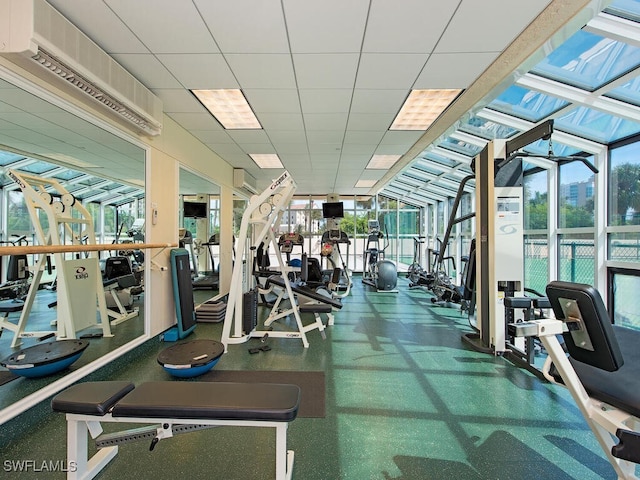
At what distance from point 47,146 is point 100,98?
6.64 feet

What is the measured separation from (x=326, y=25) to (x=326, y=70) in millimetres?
567

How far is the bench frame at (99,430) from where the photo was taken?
1.25 metres

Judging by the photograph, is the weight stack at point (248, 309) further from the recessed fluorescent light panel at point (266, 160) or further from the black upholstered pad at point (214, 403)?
the recessed fluorescent light panel at point (266, 160)

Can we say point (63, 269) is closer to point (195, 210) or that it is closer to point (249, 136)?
point (249, 136)

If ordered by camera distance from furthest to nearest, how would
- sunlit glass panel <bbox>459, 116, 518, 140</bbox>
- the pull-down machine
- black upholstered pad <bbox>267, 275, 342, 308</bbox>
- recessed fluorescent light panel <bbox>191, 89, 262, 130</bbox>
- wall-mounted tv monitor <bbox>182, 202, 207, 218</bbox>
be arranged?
wall-mounted tv monitor <bbox>182, 202, 207, 218</bbox>, sunlit glass panel <bbox>459, 116, 518, 140</bbox>, black upholstered pad <bbox>267, 275, 342, 308</bbox>, the pull-down machine, recessed fluorescent light panel <bbox>191, 89, 262, 130</bbox>

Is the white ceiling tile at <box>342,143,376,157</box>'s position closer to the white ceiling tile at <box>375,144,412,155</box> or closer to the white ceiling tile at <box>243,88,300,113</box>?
the white ceiling tile at <box>375,144,412,155</box>

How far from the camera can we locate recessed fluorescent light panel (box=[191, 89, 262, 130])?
10.4 ft

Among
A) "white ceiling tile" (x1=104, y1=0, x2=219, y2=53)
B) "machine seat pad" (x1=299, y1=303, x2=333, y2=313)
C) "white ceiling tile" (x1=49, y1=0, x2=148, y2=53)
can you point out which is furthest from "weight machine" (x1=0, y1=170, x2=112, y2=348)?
"machine seat pad" (x1=299, y1=303, x2=333, y2=313)

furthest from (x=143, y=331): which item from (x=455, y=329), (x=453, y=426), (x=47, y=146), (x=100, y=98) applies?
(x=455, y=329)

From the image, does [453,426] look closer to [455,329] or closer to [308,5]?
[455,329]

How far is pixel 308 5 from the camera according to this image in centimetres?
193

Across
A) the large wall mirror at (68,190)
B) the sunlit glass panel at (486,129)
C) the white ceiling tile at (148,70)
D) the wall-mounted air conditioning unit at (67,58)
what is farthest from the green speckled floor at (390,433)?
the sunlit glass panel at (486,129)

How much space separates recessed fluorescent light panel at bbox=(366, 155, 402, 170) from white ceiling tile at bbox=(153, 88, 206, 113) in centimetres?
339

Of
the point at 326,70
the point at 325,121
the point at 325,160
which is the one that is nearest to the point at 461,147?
the point at 325,160
